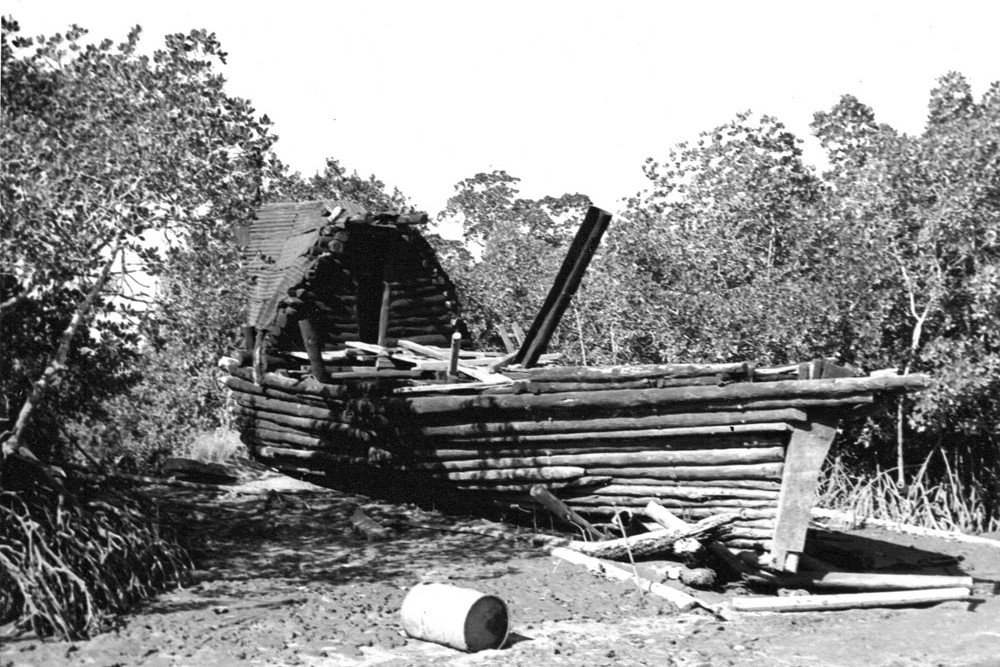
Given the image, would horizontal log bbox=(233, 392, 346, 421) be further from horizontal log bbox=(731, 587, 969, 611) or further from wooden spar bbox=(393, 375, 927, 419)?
horizontal log bbox=(731, 587, 969, 611)

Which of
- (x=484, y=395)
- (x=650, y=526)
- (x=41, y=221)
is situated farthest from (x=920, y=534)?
(x=41, y=221)

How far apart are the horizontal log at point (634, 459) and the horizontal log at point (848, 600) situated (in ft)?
4.25

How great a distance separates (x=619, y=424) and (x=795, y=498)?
1.97 meters

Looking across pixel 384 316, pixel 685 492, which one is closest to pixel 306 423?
pixel 384 316

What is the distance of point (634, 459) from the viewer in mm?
11422

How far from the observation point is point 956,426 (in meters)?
16.0

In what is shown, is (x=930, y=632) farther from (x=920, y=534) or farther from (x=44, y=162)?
(x=44, y=162)

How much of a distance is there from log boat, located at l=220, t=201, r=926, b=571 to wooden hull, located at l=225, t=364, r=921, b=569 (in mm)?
19

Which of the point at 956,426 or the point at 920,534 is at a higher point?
the point at 956,426

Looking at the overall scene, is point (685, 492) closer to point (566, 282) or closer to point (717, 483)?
point (717, 483)

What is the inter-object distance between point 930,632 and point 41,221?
26.3 feet

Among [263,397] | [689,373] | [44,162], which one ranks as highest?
[44,162]

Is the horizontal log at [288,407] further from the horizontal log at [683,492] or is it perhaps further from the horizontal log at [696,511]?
the horizontal log at [683,492]

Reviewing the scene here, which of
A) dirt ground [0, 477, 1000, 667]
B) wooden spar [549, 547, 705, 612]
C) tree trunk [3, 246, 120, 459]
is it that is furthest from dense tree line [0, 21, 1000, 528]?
wooden spar [549, 547, 705, 612]
